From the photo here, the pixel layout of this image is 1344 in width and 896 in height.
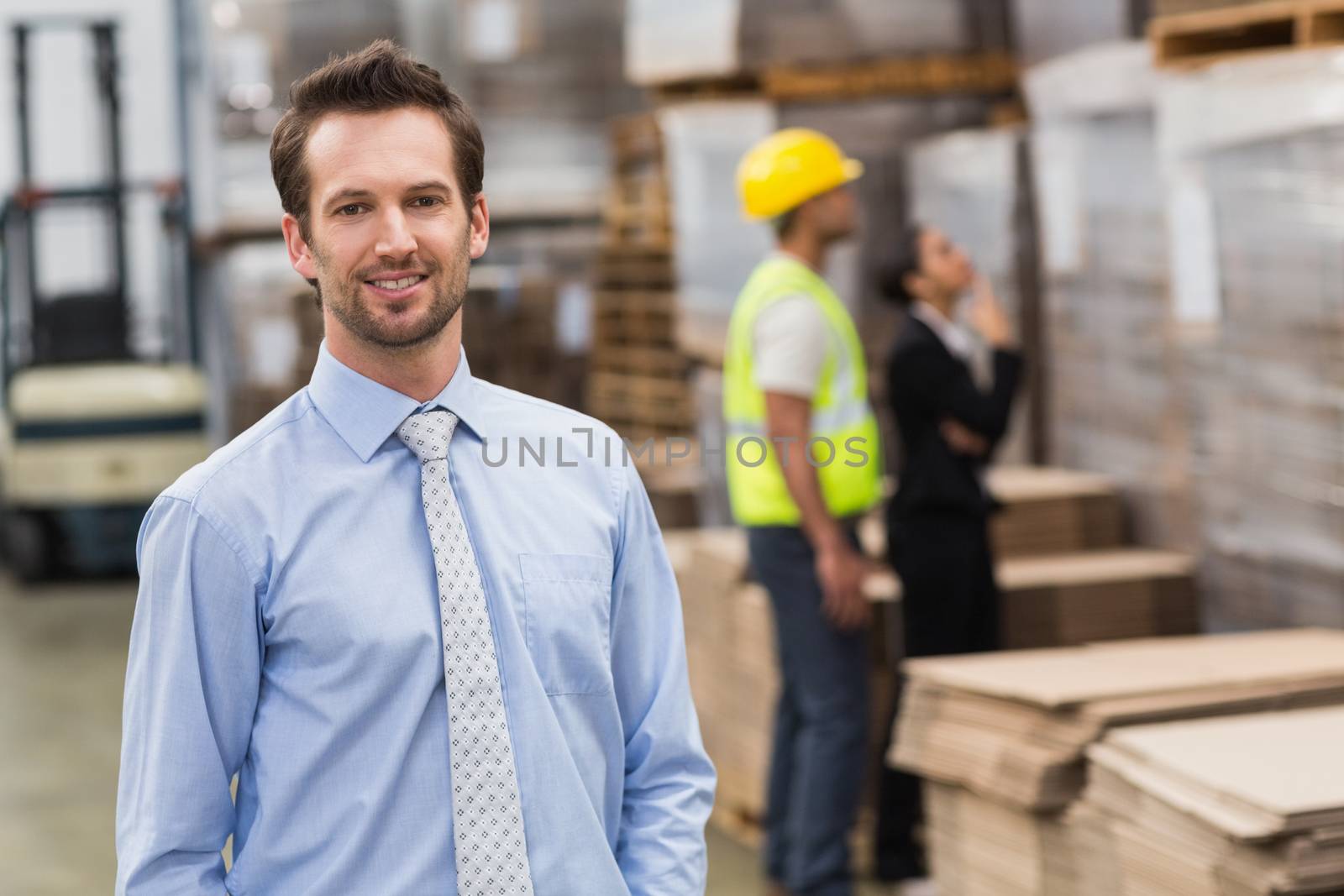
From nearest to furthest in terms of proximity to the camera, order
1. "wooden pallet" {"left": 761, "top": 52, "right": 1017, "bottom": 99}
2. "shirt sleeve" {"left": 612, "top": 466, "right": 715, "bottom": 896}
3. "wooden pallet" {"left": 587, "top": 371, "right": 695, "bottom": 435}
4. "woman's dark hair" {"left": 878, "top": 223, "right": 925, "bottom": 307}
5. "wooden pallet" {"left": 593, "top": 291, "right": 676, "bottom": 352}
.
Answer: "shirt sleeve" {"left": 612, "top": 466, "right": 715, "bottom": 896}, "woman's dark hair" {"left": 878, "top": 223, "right": 925, "bottom": 307}, "wooden pallet" {"left": 761, "top": 52, "right": 1017, "bottom": 99}, "wooden pallet" {"left": 587, "top": 371, "right": 695, "bottom": 435}, "wooden pallet" {"left": 593, "top": 291, "right": 676, "bottom": 352}

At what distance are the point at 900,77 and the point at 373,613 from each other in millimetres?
4501

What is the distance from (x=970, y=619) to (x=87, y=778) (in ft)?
11.8

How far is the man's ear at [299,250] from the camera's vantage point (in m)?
1.69

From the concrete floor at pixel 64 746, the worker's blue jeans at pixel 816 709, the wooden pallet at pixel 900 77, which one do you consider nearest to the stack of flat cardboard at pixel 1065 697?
the worker's blue jeans at pixel 816 709

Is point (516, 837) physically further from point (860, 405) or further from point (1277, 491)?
point (1277, 491)

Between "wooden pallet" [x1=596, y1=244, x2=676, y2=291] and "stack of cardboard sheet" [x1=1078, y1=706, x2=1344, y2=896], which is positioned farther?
"wooden pallet" [x1=596, y1=244, x2=676, y2=291]

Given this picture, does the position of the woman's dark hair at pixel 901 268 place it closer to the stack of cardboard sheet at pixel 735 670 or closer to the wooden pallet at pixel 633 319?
the stack of cardboard sheet at pixel 735 670

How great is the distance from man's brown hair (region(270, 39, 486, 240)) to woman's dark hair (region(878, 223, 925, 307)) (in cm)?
270

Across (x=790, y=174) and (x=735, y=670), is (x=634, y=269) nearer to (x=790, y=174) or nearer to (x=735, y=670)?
Result: (x=735, y=670)

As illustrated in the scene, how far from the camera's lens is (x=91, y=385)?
1062 cm

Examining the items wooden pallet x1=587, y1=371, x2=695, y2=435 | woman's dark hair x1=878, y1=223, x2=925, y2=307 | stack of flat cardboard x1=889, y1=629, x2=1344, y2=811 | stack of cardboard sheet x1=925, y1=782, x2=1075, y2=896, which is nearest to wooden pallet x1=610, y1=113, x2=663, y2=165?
wooden pallet x1=587, y1=371, x2=695, y2=435

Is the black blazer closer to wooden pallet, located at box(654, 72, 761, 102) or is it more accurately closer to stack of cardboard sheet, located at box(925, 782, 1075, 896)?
stack of cardboard sheet, located at box(925, 782, 1075, 896)

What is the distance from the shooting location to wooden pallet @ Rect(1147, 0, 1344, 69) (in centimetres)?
380

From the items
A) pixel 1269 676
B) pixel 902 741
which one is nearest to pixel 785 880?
pixel 902 741
